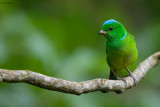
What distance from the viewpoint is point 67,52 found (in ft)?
14.6

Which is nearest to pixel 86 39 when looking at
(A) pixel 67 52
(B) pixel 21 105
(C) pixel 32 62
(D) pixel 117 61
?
(A) pixel 67 52

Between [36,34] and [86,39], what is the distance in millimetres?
1329

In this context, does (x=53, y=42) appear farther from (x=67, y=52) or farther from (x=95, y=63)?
(x=95, y=63)

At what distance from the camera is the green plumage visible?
4098 millimetres

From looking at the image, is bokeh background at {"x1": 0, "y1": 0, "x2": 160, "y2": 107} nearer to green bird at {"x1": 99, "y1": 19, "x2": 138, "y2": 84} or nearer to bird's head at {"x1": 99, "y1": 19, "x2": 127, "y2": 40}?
green bird at {"x1": 99, "y1": 19, "x2": 138, "y2": 84}

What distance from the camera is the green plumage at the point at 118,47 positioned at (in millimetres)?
4098

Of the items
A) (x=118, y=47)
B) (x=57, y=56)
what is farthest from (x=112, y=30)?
(x=57, y=56)

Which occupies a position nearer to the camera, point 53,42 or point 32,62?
point 32,62

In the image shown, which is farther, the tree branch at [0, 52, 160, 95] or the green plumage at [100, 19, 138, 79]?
the green plumage at [100, 19, 138, 79]

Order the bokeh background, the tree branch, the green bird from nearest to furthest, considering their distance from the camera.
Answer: the tree branch, the bokeh background, the green bird

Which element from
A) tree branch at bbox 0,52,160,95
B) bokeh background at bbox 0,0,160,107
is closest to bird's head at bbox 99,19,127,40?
bokeh background at bbox 0,0,160,107

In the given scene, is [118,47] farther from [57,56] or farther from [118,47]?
[57,56]

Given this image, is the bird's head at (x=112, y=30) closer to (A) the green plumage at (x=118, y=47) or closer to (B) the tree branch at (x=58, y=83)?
(A) the green plumage at (x=118, y=47)

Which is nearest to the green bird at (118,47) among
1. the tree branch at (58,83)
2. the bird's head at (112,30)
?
the bird's head at (112,30)
